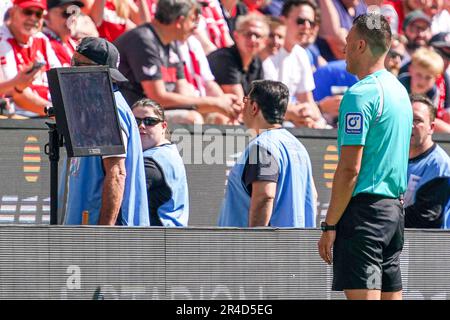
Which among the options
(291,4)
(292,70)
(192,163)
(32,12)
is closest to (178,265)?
(192,163)

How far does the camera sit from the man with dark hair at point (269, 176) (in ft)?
22.1

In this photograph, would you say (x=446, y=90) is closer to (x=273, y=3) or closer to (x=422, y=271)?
(x=273, y=3)

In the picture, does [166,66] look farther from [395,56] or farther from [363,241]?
[363,241]

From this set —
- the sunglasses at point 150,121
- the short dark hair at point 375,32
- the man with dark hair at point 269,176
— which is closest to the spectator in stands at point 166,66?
the sunglasses at point 150,121

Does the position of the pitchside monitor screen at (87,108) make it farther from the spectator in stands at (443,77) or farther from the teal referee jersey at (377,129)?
the spectator in stands at (443,77)

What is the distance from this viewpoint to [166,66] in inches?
413

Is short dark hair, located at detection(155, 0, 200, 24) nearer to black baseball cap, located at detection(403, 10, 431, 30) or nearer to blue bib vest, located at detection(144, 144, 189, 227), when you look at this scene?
black baseball cap, located at detection(403, 10, 431, 30)

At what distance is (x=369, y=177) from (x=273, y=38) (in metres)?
6.29

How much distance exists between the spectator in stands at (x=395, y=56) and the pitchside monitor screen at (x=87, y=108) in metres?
6.55

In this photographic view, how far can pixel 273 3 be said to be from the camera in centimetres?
1167

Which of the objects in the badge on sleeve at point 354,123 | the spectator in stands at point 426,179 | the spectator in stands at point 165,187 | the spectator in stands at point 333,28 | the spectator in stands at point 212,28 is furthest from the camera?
the spectator in stands at point 333,28

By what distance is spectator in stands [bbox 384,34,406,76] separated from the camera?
1216cm

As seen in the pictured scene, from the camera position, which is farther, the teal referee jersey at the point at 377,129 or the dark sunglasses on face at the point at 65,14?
the dark sunglasses on face at the point at 65,14
